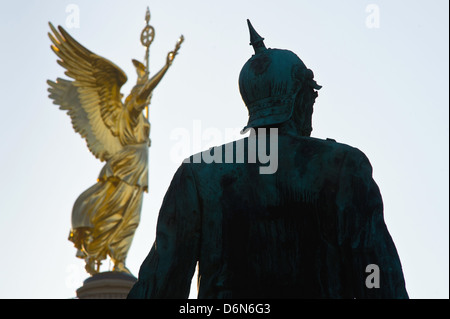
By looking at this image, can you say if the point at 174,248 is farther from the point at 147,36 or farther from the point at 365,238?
the point at 147,36

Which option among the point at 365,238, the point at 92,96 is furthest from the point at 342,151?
the point at 92,96

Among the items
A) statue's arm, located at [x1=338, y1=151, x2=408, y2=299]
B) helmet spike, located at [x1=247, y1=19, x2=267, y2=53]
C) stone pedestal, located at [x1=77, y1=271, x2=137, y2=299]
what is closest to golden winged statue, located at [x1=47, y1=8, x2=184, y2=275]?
stone pedestal, located at [x1=77, y1=271, x2=137, y2=299]

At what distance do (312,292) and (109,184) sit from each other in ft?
58.8

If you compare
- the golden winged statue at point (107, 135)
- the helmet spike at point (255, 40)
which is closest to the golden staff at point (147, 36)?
the golden winged statue at point (107, 135)

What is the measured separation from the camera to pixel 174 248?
3.47m

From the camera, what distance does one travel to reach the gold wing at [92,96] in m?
20.7

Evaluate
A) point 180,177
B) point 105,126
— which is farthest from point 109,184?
point 180,177

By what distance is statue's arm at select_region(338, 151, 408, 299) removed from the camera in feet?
10.8

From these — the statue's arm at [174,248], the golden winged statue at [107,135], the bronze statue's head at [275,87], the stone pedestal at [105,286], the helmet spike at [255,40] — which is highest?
the golden winged statue at [107,135]

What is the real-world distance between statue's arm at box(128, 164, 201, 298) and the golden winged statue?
16.5 m

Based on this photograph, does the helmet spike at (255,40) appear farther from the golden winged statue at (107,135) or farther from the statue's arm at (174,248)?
the golden winged statue at (107,135)

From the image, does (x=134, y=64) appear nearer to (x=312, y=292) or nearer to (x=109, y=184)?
(x=109, y=184)

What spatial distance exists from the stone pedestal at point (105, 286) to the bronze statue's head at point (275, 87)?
1460cm
